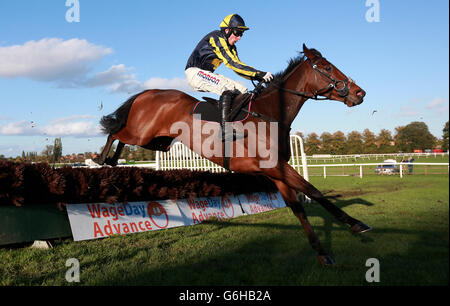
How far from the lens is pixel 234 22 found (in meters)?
4.84

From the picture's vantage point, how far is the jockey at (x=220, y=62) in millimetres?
4750

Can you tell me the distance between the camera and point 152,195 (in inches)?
247

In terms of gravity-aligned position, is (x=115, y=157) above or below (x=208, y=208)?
above

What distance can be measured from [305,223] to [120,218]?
9.98 ft

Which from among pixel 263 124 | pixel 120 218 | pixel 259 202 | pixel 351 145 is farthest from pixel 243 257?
pixel 351 145

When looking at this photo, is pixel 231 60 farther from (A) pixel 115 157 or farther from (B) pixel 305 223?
(A) pixel 115 157

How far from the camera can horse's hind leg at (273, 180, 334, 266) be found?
363 centimetres

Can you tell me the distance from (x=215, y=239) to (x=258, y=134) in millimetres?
1667

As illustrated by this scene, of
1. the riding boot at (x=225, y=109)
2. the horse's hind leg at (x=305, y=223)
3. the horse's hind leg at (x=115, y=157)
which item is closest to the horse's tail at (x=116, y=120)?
the horse's hind leg at (x=115, y=157)

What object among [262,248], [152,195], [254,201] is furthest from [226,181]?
[262,248]

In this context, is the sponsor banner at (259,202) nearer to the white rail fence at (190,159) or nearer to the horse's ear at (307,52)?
the white rail fence at (190,159)

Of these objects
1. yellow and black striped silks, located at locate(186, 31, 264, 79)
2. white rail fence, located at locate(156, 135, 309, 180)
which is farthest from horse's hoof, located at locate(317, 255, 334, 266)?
white rail fence, located at locate(156, 135, 309, 180)

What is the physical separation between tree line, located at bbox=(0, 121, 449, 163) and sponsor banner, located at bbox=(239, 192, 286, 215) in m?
1.91
